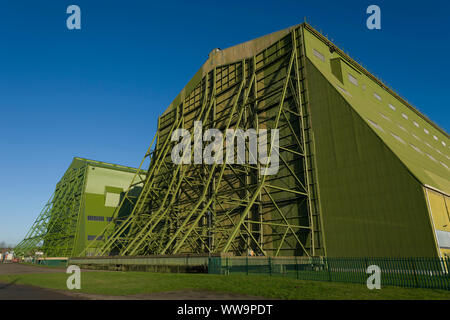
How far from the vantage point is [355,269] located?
15141 millimetres

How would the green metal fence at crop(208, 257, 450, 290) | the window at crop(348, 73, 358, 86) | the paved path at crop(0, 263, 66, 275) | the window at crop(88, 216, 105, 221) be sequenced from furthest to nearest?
1. the window at crop(88, 216, 105, 221)
2. the window at crop(348, 73, 358, 86)
3. the paved path at crop(0, 263, 66, 275)
4. the green metal fence at crop(208, 257, 450, 290)

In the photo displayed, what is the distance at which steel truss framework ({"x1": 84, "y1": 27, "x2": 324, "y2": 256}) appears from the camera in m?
23.5

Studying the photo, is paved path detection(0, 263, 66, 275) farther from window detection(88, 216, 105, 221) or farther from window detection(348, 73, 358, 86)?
window detection(348, 73, 358, 86)

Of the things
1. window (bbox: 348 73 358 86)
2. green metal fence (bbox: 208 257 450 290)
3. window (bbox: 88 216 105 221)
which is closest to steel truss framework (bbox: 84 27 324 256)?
green metal fence (bbox: 208 257 450 290)

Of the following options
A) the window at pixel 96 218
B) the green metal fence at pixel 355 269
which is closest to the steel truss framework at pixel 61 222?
the window at pixel 96 218

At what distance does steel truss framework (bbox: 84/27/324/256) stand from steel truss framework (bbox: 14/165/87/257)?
77.2 ft

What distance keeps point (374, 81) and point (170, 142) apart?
26150 millimetres

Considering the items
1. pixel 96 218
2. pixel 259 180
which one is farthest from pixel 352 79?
pixel 96 218

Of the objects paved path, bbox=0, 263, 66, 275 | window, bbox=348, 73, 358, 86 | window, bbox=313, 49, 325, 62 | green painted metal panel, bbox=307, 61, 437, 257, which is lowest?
paved path, bbox=0, 263, 66, 275

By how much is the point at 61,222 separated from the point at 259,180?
154 feet

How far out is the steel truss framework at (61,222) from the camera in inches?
2138

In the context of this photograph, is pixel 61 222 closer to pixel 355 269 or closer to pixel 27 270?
pixel 27 270
